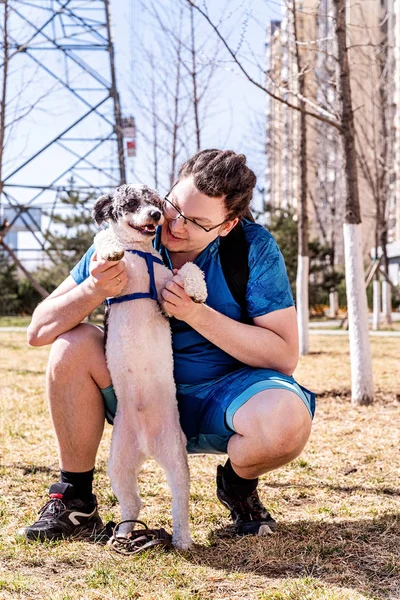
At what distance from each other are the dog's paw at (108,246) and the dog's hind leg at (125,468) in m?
0.62

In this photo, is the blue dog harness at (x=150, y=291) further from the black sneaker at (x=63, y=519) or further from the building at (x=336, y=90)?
the building at (x=336, y=90)

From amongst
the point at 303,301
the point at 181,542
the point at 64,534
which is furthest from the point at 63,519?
the point at 303,301

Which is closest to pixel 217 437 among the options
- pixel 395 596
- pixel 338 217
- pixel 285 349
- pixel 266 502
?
pixel 285 349

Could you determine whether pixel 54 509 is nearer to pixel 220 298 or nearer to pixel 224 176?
pixel 220 298

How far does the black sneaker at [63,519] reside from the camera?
2.73 metres

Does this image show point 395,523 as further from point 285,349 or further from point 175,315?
point 175,315

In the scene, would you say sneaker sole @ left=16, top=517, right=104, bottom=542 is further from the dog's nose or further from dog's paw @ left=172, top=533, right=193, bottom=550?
the dog's nose

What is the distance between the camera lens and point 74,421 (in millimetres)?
2793

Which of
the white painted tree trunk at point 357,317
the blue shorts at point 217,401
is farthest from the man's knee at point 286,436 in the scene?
the white painted tree trunk at point 357,317

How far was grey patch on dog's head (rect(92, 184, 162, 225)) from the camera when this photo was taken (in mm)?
2629

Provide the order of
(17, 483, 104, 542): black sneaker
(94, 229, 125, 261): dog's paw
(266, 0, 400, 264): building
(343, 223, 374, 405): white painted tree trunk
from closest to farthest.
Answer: (94, 229, 125, 261): dog's paw
(17, 483, 104, 542): black sneaker
(343, 223, 374, 405): white painted tree trunk
(266, 0, 400, 264): building

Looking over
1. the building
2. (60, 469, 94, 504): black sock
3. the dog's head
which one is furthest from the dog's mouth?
the building

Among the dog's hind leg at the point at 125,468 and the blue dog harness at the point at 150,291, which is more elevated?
the blue dog harness at the point at 150,291

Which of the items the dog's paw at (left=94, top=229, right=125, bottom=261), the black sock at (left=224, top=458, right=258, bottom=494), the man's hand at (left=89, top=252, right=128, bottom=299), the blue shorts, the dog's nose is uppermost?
the dog's nose
